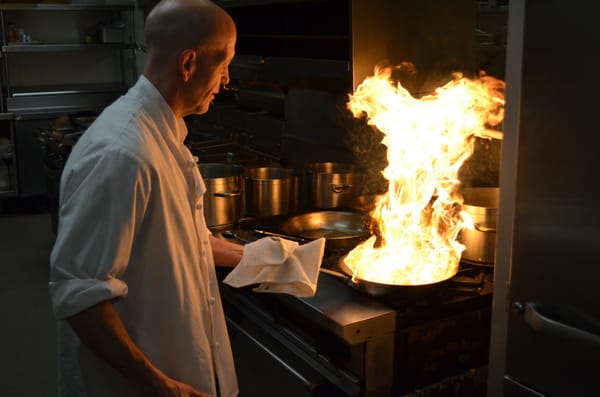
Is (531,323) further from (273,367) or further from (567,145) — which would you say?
(273,367)

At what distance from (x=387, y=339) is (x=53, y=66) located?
5.50 metres

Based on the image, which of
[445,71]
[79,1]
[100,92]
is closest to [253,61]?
[445,71]

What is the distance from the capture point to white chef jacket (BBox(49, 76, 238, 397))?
122cm

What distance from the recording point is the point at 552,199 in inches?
46.9

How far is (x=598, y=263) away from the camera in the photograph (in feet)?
3.69

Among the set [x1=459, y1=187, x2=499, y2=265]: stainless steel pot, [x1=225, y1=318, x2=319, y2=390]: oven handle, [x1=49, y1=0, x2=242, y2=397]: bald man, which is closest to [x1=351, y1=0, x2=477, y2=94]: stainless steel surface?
[x1=459, y1=187, x2=499, y2=265]: stainless steel pot

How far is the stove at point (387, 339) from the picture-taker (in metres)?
1.61

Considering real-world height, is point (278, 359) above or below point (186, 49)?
below

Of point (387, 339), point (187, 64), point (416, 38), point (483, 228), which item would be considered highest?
point (416, 38)

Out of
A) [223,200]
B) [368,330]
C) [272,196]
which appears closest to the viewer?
[368,330]

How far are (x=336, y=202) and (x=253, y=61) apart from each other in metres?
0.71

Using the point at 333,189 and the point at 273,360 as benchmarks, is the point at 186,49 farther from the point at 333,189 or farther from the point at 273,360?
the point at 333,189

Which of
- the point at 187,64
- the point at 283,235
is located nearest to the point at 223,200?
the point at 283,235

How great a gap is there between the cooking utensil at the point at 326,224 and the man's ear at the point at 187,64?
99cm
